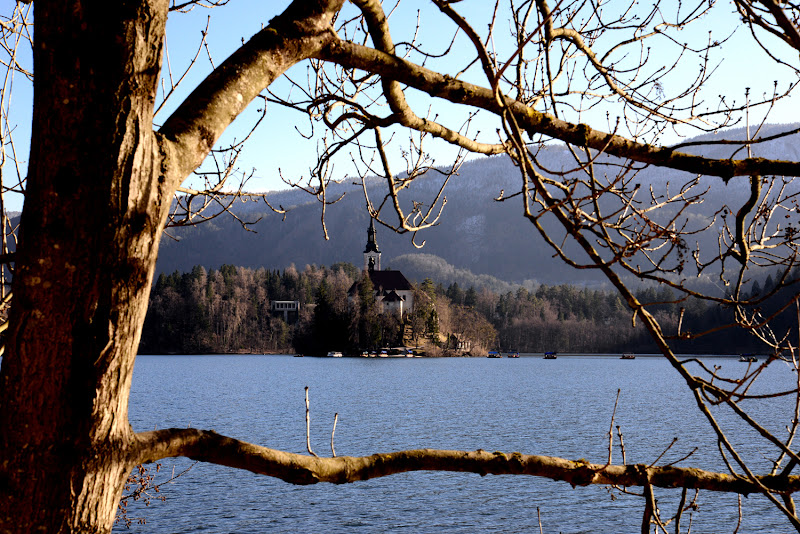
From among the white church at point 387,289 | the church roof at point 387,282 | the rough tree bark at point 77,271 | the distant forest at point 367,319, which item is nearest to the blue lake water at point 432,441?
the rough tree bark at point 77,271

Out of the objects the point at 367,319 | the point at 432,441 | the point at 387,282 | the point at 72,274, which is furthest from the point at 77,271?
the point at 387,282

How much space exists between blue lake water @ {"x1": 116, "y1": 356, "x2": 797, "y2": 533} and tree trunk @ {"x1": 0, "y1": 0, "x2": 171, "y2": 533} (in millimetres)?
2706

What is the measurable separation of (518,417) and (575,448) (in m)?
12.8

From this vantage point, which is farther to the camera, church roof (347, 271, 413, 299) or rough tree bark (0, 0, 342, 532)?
church roof (347, 271, 413, 299)

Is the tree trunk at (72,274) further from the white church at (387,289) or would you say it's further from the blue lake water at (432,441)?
the white church at (387,289)

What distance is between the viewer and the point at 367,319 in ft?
369

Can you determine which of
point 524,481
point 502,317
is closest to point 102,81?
point 524,481

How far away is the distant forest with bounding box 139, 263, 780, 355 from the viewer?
116m

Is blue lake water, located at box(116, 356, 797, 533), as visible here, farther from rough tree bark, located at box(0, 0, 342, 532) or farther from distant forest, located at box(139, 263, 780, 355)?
distant forest, located at box(139, 263, 780, 355)

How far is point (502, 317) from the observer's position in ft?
536

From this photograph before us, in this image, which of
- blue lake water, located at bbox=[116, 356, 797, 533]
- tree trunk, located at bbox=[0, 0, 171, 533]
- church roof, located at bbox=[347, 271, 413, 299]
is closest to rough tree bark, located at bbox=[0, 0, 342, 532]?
tree trunk, located at bbox=[0, 0, 171, 533]

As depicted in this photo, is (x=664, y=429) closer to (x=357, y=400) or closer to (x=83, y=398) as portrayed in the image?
(x=357, y=400)

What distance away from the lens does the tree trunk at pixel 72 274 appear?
1662 mm

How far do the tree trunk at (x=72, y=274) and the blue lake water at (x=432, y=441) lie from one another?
2.71 m
